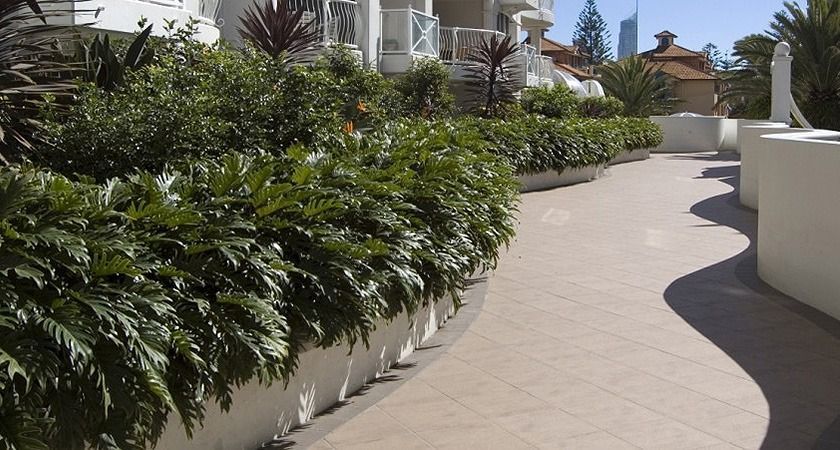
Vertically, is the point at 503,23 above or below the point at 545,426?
above

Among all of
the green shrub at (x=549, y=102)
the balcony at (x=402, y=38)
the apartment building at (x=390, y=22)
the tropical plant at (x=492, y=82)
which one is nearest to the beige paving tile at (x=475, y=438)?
the apartment building at (x=390, y=22)

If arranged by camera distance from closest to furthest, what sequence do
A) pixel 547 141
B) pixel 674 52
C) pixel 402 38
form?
pixel 547 141
pixel 402 38
pixel 674 52

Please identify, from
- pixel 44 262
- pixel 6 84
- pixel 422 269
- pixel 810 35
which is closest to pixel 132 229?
pixel 44 262

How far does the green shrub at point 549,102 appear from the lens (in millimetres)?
25656

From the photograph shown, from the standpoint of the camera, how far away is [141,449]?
179 inches

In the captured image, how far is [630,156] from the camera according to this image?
96.5 ft

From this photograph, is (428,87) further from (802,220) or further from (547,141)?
(802,220)

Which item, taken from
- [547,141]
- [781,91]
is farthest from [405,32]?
[781,91]

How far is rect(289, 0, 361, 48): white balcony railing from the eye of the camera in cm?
1983

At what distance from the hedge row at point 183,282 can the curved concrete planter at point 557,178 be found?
1216cm

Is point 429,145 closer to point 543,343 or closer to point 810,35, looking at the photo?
point 543,343

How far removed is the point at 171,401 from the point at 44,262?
2.69 feet

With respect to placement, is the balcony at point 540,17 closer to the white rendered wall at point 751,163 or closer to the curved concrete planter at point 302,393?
the white rendered wall at point 751,163

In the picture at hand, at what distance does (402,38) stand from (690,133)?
1618 cm
